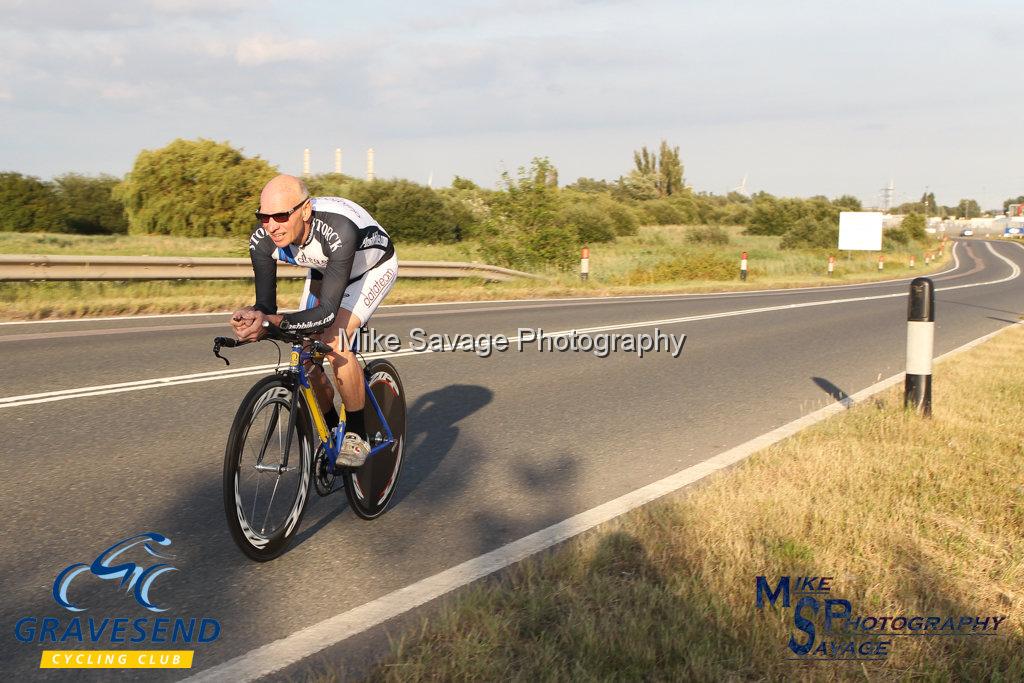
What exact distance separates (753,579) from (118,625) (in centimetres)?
242

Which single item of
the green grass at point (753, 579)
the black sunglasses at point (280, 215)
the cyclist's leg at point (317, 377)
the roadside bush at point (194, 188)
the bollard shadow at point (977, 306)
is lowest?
the bollard shadow at point (977, 306)

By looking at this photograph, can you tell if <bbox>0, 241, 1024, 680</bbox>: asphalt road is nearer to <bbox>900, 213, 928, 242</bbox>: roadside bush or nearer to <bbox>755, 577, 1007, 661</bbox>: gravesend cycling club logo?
<bbox>755, 577, 1007, 661</bbox>: gravesend cycling club logo

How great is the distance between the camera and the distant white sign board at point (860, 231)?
6212cm

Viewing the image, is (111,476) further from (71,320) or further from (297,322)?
(71,320)

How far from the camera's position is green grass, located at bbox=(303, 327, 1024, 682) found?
2.98 m

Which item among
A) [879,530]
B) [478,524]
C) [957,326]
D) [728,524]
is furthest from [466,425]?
[957,326]

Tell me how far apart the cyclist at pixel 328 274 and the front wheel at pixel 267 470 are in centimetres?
23

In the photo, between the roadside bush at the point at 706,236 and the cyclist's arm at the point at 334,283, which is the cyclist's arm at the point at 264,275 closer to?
the cyclist's arm at the point at 334,283

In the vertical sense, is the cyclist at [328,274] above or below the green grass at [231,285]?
above

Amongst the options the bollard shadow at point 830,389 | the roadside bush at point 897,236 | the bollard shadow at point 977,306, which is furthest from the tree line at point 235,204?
the roadside bush at point 897,236

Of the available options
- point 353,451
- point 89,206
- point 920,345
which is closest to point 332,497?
point 353,451

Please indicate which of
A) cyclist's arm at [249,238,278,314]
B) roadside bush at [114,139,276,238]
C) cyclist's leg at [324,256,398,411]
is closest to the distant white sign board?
roadside bush at [114,139,276,238]

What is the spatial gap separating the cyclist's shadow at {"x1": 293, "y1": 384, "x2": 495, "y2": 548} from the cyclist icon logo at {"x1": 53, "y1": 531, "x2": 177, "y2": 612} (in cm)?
64

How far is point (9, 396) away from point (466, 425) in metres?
3.49
